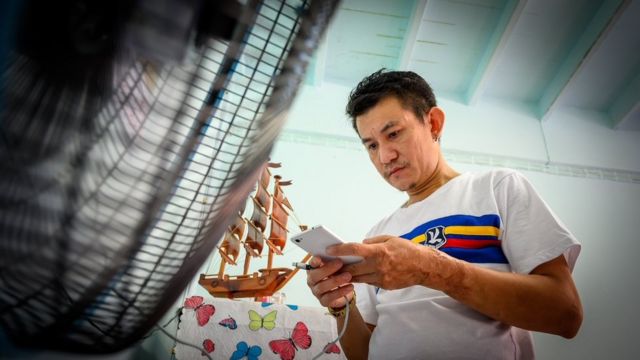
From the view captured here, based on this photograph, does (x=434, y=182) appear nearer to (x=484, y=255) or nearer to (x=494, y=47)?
(x=484, y=255)

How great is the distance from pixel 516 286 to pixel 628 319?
2.10 m

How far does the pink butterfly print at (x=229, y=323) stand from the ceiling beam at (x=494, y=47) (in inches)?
96.8

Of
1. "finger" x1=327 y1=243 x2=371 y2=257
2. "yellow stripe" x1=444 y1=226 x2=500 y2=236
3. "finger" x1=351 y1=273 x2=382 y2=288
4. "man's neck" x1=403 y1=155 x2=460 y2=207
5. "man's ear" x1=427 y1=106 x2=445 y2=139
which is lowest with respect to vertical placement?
"finger" x1=351 y1=273 x2=382 y2=288

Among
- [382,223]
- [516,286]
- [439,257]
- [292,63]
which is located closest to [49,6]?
[292,63]

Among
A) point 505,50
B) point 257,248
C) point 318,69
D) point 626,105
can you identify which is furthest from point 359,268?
point 626,105

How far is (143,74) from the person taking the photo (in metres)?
0.23

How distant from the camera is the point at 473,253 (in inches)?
30.5

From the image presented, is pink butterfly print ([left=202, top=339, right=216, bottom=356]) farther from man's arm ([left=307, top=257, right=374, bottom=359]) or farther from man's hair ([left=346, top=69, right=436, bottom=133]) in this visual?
man's hair ([left=346, top=69, right=436, bottom=133])

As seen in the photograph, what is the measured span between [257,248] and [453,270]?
62.4 inches

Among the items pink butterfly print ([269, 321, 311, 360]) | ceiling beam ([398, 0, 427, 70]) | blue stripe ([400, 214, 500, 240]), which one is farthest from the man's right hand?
ceiling beam ([398, 0, 427, 70])

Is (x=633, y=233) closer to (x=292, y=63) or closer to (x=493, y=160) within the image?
(x=493, y=160)

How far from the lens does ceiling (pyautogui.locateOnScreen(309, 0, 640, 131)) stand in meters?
2.32

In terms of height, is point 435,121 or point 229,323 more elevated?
point 435,121

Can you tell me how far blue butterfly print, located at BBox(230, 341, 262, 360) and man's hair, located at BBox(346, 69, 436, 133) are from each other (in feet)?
2.88
